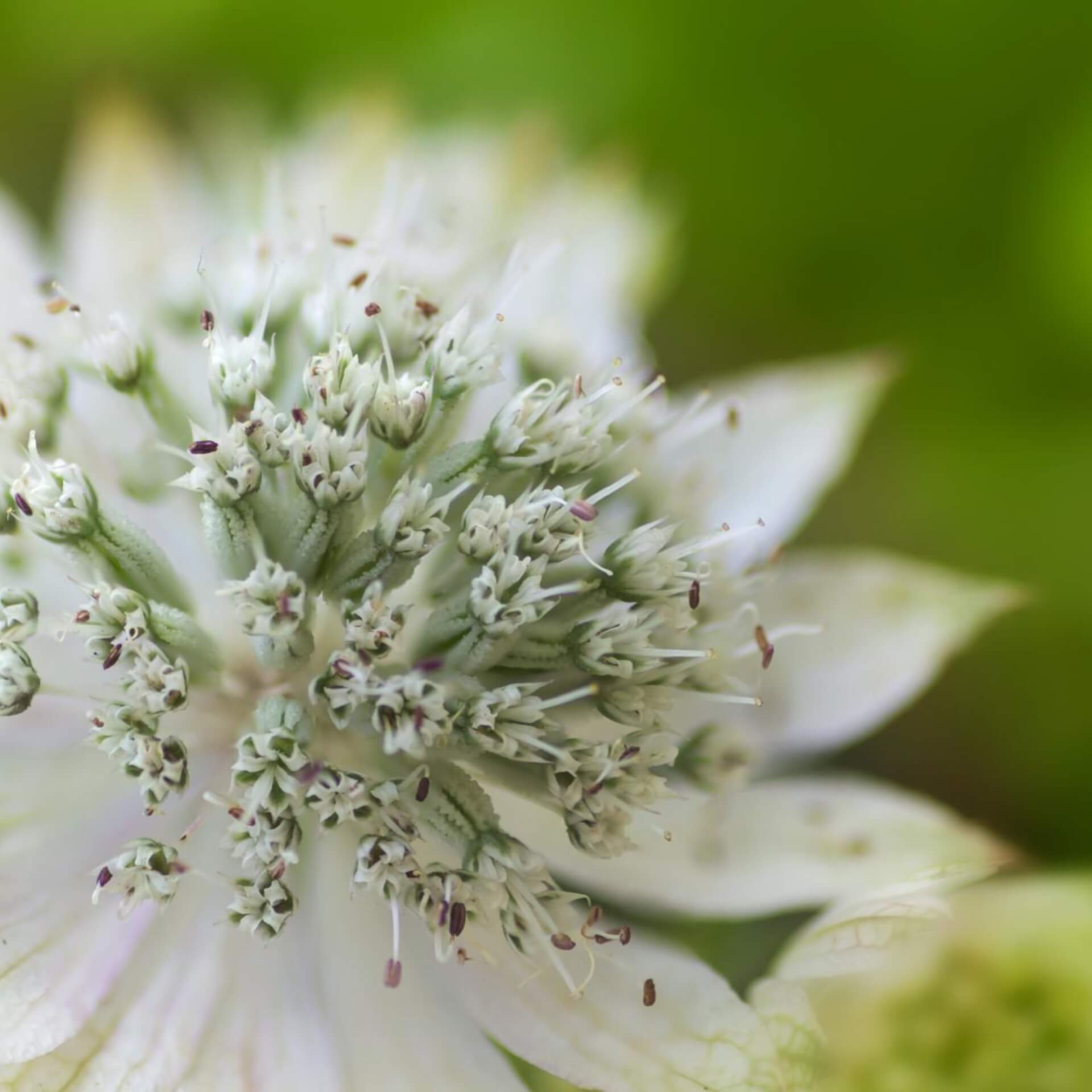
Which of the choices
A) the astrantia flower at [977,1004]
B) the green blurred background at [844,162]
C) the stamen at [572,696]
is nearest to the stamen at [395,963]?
the stamen at [572,696]

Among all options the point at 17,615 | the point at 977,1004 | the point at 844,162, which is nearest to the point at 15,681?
the point at 17,615

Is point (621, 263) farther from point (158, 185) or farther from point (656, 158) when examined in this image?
point (158, 185)

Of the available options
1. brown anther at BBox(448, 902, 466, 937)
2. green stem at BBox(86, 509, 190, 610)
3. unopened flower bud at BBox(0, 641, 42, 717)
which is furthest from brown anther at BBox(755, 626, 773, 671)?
unopened flower bud at BBox(0, 641, 42, 717)

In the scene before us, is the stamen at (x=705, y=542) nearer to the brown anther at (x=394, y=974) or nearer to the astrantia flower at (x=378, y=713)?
the astrantia flower at (x=378, y=713)

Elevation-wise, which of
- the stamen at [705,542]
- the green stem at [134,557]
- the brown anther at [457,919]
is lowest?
the brown anther at [457,919]

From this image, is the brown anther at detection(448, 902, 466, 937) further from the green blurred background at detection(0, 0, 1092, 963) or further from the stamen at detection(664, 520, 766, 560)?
the green blurred background at detection(0, 0, 1092, 963)

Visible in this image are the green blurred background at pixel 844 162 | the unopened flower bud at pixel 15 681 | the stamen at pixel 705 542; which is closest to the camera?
the unopened flower bud at pixel 15 681

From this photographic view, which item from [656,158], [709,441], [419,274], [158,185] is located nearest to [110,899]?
[419,274]
